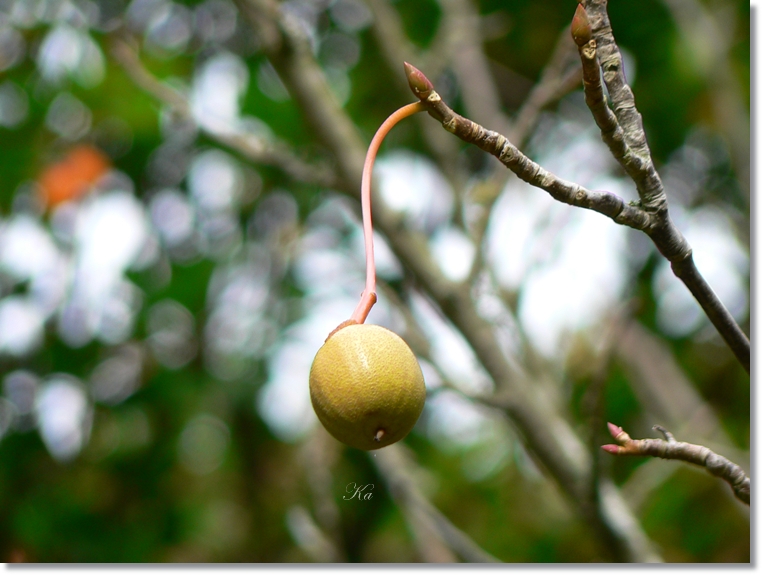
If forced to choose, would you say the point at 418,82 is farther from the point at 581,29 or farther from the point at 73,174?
the point at 73,174

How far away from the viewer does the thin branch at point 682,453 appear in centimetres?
62

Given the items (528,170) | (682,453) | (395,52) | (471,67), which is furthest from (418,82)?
(471,67)

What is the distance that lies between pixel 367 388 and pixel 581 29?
35cm

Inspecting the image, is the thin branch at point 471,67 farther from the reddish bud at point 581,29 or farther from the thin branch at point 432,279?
the reddish bud at point 581,29

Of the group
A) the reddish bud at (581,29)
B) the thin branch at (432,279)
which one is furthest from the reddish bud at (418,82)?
the thin branch at (432,279)

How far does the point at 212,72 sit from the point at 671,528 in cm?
211

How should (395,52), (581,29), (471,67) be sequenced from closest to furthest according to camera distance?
(581,29) < (395,52) < (471,67)

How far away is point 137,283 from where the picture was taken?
263cm

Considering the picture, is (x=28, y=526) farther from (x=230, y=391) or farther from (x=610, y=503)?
(x=610, y=503)

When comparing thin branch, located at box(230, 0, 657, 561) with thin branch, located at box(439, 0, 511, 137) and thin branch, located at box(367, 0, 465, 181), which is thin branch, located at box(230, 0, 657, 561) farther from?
thin branch, located at box(439, 0, 511, 137)

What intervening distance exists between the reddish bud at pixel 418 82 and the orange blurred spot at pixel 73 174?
2.21m

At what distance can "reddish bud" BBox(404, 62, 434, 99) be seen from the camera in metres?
0.62

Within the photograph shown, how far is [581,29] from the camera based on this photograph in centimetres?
58

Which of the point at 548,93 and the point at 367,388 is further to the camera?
the point at 548,93
